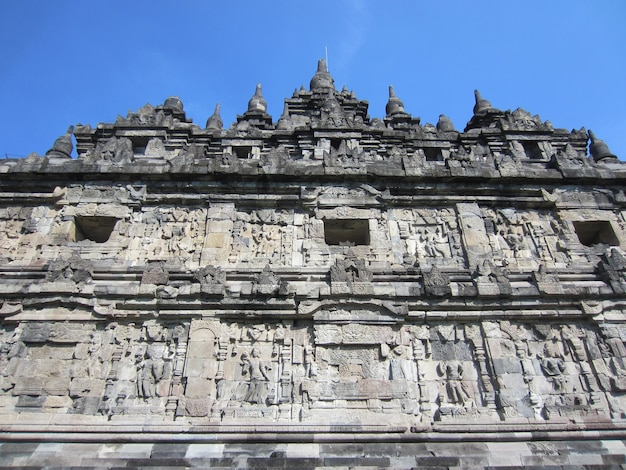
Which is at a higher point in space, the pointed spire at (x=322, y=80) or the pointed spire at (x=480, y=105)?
the pointed spire at (x=322, y=80)

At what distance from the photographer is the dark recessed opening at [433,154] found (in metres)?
14.9

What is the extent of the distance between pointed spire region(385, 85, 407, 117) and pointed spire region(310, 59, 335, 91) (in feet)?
8.07

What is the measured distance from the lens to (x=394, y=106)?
61.0 feet

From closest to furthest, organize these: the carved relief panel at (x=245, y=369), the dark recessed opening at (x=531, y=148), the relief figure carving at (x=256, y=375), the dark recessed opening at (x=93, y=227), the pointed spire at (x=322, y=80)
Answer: the carved relief panel at (x=245, y=369), the relief figure carving at (x=256, y=375), the dark recessed opening at (x=93, y=227), the dark recessed opening at (x=531, y=148), the pointed spire at (x=322, y=80)

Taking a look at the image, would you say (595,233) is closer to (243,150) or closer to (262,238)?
(262,238)

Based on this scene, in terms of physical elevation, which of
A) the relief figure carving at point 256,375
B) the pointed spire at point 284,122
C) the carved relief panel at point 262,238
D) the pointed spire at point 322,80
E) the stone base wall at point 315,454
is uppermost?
the pointed spire at point 322,80

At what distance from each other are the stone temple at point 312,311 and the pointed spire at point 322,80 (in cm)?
711

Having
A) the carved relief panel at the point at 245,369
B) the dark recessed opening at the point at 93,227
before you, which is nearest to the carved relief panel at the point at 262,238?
the carved relief panel at the point at 245,369

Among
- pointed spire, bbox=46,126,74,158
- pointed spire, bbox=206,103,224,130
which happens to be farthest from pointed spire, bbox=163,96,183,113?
pointed spire, bbox=46,126,74,158

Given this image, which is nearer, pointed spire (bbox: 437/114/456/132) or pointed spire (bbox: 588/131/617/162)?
pointed spire (bbox: 588/131/617/162)

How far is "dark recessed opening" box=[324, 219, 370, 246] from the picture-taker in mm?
11281

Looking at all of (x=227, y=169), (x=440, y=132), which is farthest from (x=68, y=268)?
(x=440, y=132)

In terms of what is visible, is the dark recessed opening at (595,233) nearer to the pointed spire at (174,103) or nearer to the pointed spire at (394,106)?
the pointed spire at (394,106)

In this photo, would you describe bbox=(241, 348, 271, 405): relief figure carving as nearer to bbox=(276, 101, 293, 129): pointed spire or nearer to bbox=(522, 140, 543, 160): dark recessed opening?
bbox=(276, 101, 293, 129): pointed spire
